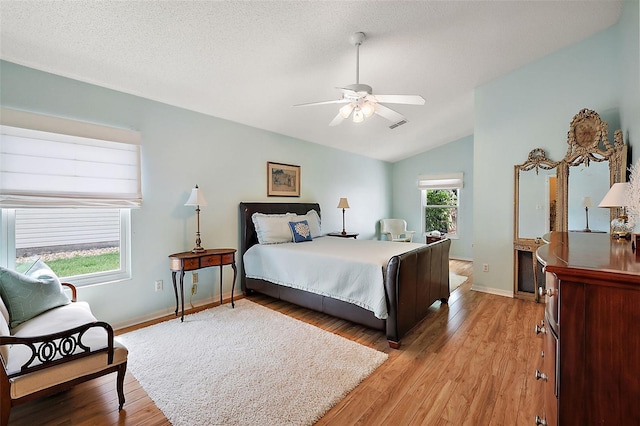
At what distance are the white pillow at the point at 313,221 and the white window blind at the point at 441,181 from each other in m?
3.53

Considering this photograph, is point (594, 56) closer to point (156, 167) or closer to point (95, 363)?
point (156, 167)

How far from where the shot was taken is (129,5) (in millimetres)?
1887

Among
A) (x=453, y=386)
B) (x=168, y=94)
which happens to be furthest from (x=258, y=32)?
(x=453, y=386)

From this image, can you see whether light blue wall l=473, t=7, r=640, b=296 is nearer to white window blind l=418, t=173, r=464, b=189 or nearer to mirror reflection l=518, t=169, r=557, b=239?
mirror reflection l=518, t=169, r=557, b=239

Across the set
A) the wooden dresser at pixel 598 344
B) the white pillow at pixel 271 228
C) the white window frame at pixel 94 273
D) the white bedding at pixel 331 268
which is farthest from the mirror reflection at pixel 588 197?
the white window frame at pixel 94 273

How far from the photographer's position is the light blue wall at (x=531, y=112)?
3017mm

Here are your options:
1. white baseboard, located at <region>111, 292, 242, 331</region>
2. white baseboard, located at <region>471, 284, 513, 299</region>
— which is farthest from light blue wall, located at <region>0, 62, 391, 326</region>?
white baseboard, located at <region>471, 284, 513, 299</region>

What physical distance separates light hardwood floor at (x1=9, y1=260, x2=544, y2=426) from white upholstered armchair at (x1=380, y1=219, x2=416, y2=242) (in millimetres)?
3803

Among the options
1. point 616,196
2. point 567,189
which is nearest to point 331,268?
point 616,196

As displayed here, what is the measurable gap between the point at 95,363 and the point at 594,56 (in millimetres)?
5505

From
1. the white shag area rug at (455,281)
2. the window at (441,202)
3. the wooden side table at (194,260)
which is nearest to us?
the wooden side table at (194,260)

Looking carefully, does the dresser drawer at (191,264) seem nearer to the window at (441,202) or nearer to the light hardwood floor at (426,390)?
the light hardwood floor at (426,390)

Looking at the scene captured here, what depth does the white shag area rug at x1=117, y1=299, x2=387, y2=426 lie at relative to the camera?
5.66 feet

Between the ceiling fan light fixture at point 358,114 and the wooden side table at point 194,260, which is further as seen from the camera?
the wooden side table at point 194,260
